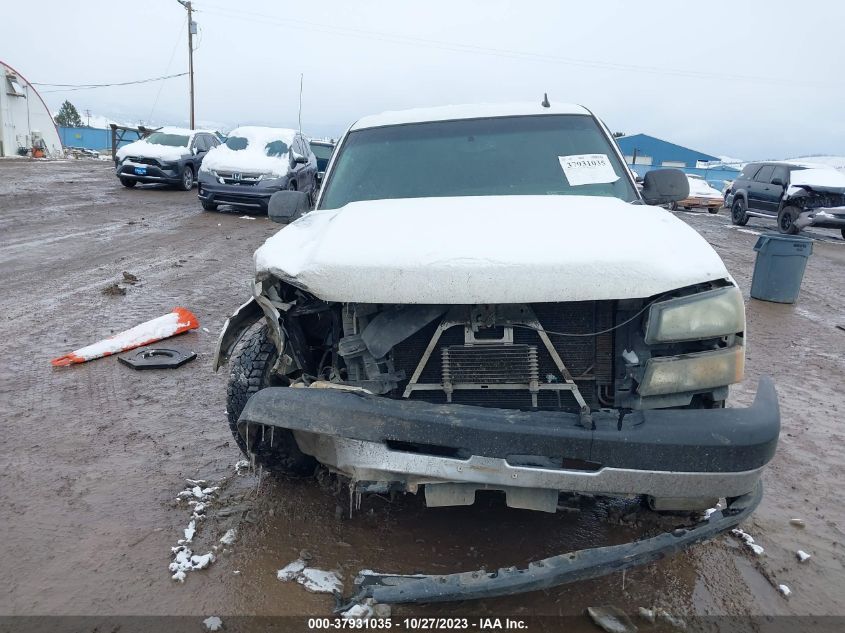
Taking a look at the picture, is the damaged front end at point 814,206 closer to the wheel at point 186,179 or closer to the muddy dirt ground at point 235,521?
the muddy dirt ground at point 235,521

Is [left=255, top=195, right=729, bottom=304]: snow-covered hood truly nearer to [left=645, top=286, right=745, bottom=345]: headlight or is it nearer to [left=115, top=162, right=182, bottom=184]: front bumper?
[left=645, top=286, right=745, bottom=345]: headlight

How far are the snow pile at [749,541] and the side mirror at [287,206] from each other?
288cm

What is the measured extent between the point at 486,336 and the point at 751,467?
1.01 metres

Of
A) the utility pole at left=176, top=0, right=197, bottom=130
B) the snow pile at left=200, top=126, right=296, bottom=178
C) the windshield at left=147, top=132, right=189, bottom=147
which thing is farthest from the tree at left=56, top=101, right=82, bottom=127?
the snow pile at left=200, top=126, right=296, bottom=178

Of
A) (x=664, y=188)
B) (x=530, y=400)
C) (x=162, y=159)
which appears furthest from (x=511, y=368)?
(x=162, y=159)

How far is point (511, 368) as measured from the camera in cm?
240

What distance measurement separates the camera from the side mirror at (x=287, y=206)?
151 inches

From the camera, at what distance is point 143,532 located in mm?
2750

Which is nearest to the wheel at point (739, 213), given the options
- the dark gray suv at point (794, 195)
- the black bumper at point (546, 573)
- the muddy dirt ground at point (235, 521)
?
the dark gray suv at point (794, 195)

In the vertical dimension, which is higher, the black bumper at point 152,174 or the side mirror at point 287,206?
the side mirror at point 287,206

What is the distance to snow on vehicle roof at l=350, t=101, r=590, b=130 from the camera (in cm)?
392

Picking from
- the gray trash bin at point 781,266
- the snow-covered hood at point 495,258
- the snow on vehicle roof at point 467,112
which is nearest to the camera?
the snow-covered hood at point 495,258

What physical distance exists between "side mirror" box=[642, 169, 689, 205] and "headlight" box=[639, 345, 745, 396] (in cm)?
169

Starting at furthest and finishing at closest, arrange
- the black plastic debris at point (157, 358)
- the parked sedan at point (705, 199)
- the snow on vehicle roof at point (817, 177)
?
1. the parked sedan at point (705, 199)
2. the snow on vehicle roof at point (817, 177)
3. the black plastic debris at point (157, 358)
